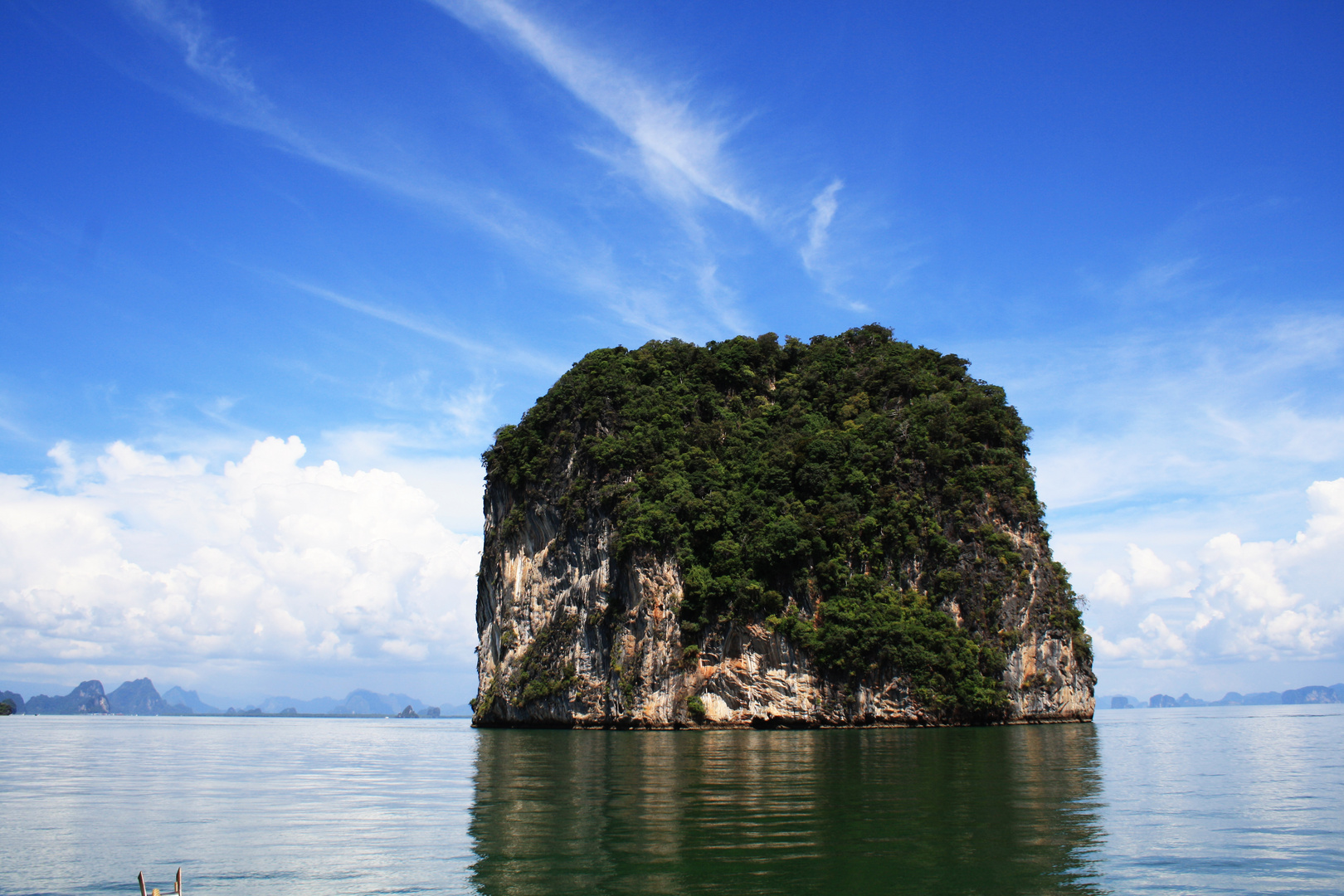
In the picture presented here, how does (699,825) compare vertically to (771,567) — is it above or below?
below

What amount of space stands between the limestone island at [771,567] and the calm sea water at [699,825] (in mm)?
20555

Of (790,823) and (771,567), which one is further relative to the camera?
(771,567)

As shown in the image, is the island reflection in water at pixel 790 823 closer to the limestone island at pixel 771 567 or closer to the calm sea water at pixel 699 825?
the calm sea water at pixel 699 825

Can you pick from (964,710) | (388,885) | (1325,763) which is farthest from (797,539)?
(388,885)

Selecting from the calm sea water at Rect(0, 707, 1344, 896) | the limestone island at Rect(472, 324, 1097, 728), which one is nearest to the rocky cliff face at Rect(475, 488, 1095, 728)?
the limestone island at Rect(472, 324, 1097, 728)

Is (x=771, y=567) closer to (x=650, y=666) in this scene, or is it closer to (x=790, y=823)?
(x=650, y=666)

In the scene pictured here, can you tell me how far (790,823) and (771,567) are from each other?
40279mm

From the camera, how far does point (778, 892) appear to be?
34.3ft

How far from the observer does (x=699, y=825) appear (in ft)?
50.7

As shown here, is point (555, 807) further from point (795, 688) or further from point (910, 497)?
point (910, 497)

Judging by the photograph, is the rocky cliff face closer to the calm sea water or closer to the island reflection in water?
the calm sea water

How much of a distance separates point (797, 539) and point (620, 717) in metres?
16.1

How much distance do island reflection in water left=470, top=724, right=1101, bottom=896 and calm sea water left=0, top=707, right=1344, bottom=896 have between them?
0.07 meters

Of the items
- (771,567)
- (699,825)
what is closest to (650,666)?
(771,567)
